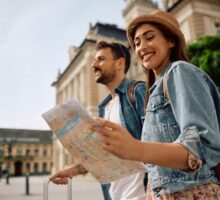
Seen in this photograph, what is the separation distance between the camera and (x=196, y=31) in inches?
643

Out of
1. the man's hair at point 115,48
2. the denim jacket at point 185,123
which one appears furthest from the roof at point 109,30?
the denim jacket at point 185,123

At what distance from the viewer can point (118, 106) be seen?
2.27 m

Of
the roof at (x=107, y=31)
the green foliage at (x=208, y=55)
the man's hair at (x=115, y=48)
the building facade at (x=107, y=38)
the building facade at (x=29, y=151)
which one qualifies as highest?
the roof at (x=107, y=31)

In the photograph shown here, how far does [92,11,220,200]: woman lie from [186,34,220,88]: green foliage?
9920 millimetres

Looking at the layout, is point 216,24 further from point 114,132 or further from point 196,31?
point 114,132

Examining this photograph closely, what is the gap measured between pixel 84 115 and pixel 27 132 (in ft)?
223

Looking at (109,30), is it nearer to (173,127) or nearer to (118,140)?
(173,127)

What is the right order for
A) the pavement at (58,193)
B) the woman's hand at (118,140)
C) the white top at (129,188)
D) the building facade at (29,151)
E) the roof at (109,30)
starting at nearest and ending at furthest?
1. the woman's hand at (118,140)
2. the white top at (129,188)
3. the pavement at (58,193)
4. the roof at (109,30)
5. the building facade at (29,151)

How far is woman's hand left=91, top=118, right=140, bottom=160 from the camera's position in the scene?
0.91 meters

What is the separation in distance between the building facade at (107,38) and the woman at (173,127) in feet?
51.4

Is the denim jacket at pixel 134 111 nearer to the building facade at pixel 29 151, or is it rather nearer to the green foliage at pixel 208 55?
the green foliage at pixel 208 55

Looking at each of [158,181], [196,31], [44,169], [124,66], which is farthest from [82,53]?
[44,169]

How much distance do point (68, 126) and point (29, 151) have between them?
Result: 65.7 metres

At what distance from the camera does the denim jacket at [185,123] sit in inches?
39.1
